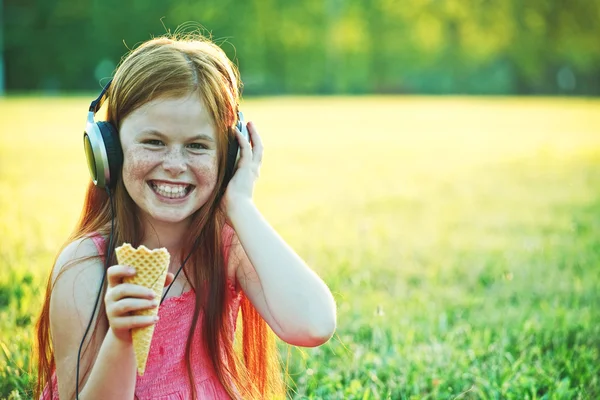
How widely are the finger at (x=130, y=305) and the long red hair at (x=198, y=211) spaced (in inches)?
13.5

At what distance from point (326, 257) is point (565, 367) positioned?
7.02 feet

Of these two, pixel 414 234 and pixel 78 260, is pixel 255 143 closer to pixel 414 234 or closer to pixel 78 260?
pixel 78 260

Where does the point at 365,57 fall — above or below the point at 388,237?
below

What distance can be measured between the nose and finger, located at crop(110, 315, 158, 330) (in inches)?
21.2

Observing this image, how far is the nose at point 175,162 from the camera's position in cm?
228

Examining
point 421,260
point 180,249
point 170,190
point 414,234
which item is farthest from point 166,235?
point 414,234

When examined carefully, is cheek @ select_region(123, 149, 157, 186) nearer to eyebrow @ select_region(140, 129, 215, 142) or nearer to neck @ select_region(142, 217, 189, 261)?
eyebrow @ select_region(140, 129, 215, 142)

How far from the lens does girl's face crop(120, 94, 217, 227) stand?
2.28 meters

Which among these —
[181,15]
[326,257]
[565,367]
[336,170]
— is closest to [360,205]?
[326,257]

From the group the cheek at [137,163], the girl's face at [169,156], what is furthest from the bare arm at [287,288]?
the cheek at [137,163]

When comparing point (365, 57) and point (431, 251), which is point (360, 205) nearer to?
point (431, 251)

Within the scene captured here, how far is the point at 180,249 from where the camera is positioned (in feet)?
8.30

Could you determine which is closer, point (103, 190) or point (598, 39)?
point (103, 190)

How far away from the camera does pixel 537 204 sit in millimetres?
7949
